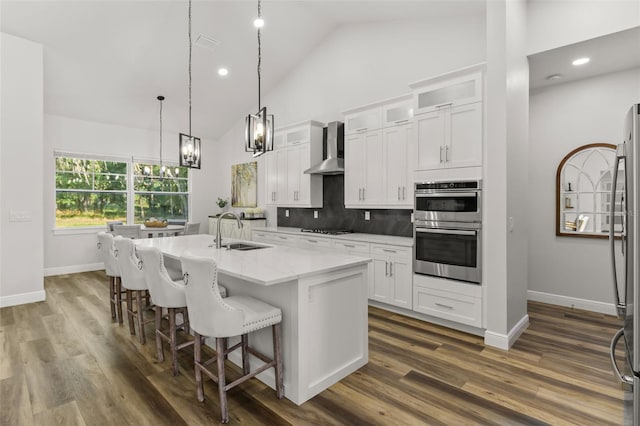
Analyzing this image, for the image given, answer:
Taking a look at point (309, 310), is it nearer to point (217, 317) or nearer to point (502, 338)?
point (217, 317)

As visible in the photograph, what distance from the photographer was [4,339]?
127 inches

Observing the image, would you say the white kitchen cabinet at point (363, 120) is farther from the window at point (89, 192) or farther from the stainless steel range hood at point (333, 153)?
the window at point (89, 192)

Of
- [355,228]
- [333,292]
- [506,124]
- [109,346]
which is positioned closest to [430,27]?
[506,124]

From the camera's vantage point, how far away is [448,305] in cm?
345

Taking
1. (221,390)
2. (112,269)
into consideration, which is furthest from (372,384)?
(112,269)

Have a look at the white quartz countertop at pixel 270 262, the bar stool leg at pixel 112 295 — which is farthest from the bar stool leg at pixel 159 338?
the bar stool leg at pixel 112 295

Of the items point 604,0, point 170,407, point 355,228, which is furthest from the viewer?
point 355,228

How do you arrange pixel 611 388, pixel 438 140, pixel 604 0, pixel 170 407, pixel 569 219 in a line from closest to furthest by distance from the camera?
pixel 170 407 < pixel 611 388 < pixel 604 0 < pixel 438 140 < pixel 569 219

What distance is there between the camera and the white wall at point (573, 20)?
290 cm

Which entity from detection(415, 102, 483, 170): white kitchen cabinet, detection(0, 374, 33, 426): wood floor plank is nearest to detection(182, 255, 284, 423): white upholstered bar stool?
detection(0, 374, 33, 426): wood floor plank

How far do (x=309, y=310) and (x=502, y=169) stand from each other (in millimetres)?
2209

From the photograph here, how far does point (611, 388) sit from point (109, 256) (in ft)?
15.2

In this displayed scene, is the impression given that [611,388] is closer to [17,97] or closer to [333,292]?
[333,292]

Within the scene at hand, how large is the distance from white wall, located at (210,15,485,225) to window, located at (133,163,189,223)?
8.09 feet
